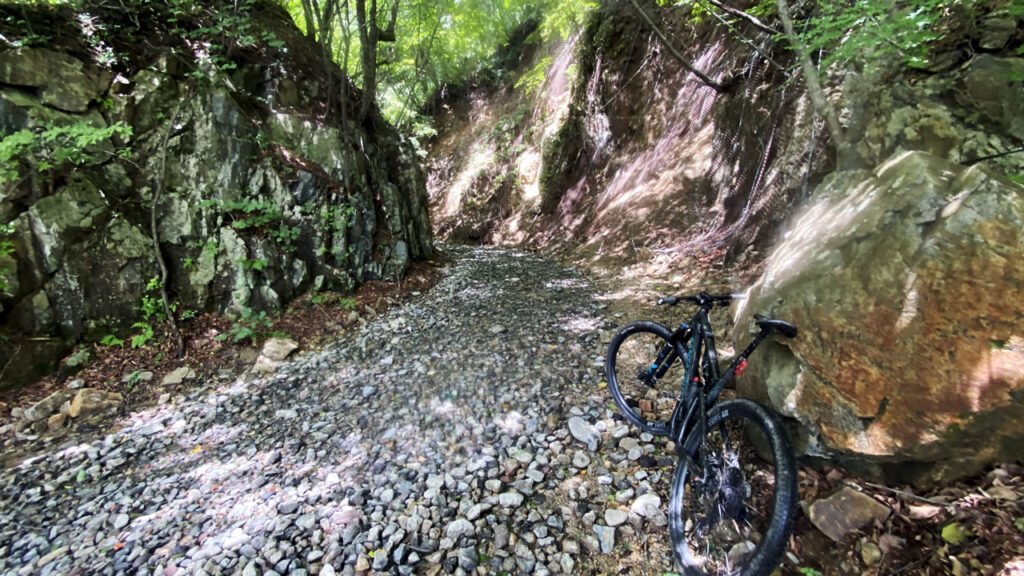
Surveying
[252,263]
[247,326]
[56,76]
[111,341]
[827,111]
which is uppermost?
[56,76]

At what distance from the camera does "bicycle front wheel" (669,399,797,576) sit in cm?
211

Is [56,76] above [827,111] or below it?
above

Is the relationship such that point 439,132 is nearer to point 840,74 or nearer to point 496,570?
point 840,74

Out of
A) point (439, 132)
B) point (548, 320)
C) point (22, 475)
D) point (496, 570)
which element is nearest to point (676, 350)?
point (496, 570)

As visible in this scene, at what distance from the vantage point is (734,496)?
2.58 m

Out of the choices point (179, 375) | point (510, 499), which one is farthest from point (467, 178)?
point (510, 499)

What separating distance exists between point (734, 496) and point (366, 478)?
274 centimetres

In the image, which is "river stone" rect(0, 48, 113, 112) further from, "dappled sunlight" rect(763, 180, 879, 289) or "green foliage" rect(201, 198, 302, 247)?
"dappled sunlight" rect(763, 180, 879, 289)

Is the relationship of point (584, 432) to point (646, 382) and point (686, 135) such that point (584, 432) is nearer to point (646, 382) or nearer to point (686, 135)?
point (646, 382)

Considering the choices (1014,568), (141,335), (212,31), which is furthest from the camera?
(212,31)

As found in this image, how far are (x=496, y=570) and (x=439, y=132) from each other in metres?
23.3

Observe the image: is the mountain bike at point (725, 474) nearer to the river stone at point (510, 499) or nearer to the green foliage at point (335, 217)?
the river stone at point (510, 499)

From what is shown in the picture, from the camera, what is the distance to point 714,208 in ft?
26.0

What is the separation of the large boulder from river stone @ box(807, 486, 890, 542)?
227 millimetres
